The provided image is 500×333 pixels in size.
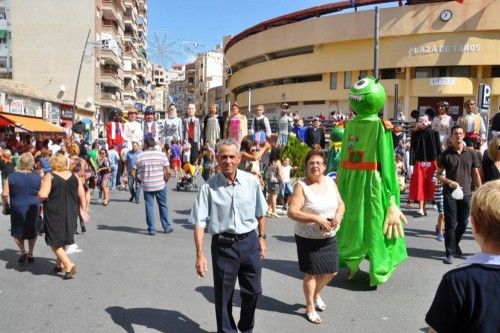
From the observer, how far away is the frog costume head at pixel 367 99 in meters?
5.58

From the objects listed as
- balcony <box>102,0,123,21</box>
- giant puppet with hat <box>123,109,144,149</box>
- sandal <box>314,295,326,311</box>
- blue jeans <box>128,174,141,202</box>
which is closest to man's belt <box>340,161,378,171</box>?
sandal <box>314,295,326,311</box>

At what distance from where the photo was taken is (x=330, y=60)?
139 feet

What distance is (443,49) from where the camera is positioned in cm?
3591

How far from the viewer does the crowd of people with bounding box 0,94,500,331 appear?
12.8 feet

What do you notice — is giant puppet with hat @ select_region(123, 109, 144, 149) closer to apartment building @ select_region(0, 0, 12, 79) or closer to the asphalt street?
the asphalt street

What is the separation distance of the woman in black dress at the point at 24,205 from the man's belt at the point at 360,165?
168 inches

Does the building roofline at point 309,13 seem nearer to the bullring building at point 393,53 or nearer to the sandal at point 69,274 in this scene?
the bullring building at point 393,53

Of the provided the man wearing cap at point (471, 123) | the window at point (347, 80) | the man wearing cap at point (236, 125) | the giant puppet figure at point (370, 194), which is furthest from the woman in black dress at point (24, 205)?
the window at point (347, 80)

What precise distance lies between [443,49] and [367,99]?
1336 inches

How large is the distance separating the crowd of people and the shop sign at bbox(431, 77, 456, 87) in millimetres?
24598

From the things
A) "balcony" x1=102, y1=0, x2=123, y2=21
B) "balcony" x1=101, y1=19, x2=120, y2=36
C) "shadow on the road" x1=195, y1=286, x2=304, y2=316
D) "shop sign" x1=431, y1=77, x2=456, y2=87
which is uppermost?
"balcony" x1=102, y1=0, x2=123, y2=21

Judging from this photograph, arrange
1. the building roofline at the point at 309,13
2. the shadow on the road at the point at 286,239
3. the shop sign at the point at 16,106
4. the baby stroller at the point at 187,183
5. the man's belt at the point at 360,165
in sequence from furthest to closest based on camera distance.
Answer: the building roofline at the point at 309,13
the shop sign at the point at 16,106
the baby stroller at the point at 187,183
the shadow on the road at the point at 286,239
the man's belt at the point at 360,165

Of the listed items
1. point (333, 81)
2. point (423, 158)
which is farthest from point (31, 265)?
point (333, 81)

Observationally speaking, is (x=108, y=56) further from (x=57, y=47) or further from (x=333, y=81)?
(x=333, y=81)
